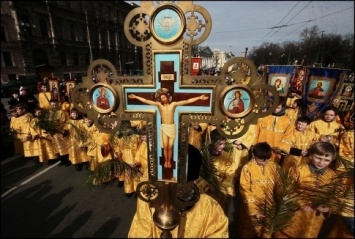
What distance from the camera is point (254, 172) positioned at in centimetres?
256

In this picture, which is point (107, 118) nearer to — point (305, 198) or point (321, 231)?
point (305, 198)

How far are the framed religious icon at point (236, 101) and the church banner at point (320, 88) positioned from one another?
230 inches

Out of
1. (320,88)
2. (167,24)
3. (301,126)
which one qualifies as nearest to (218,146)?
(167,24)

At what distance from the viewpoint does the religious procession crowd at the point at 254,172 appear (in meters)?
1.66

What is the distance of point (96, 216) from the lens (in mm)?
1767

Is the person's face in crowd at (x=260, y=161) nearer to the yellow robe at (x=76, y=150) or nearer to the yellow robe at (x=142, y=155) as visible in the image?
the yellow robe at (x=142, y=155)

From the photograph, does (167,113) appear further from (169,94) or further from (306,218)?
(306,218)

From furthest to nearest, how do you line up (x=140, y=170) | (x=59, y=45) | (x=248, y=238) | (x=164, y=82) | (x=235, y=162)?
(x=59, y=45) < (x=235, y=162) < (x=140, y=170) < (x=248, y=238) < (x=164, y=82)

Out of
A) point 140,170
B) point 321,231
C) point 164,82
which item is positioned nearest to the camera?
point 164,82

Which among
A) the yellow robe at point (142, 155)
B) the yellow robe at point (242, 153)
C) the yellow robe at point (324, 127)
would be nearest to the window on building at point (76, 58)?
the yellow robe at point (142, 155)

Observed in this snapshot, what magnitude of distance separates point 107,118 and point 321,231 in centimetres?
216

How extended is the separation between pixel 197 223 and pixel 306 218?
107cm

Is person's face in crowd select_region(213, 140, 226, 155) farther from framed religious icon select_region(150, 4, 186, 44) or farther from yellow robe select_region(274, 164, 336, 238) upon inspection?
framed religious icon select_region(150, 4, 186, 44)

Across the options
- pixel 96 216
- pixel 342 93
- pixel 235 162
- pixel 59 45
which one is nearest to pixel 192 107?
pixel 96 216
